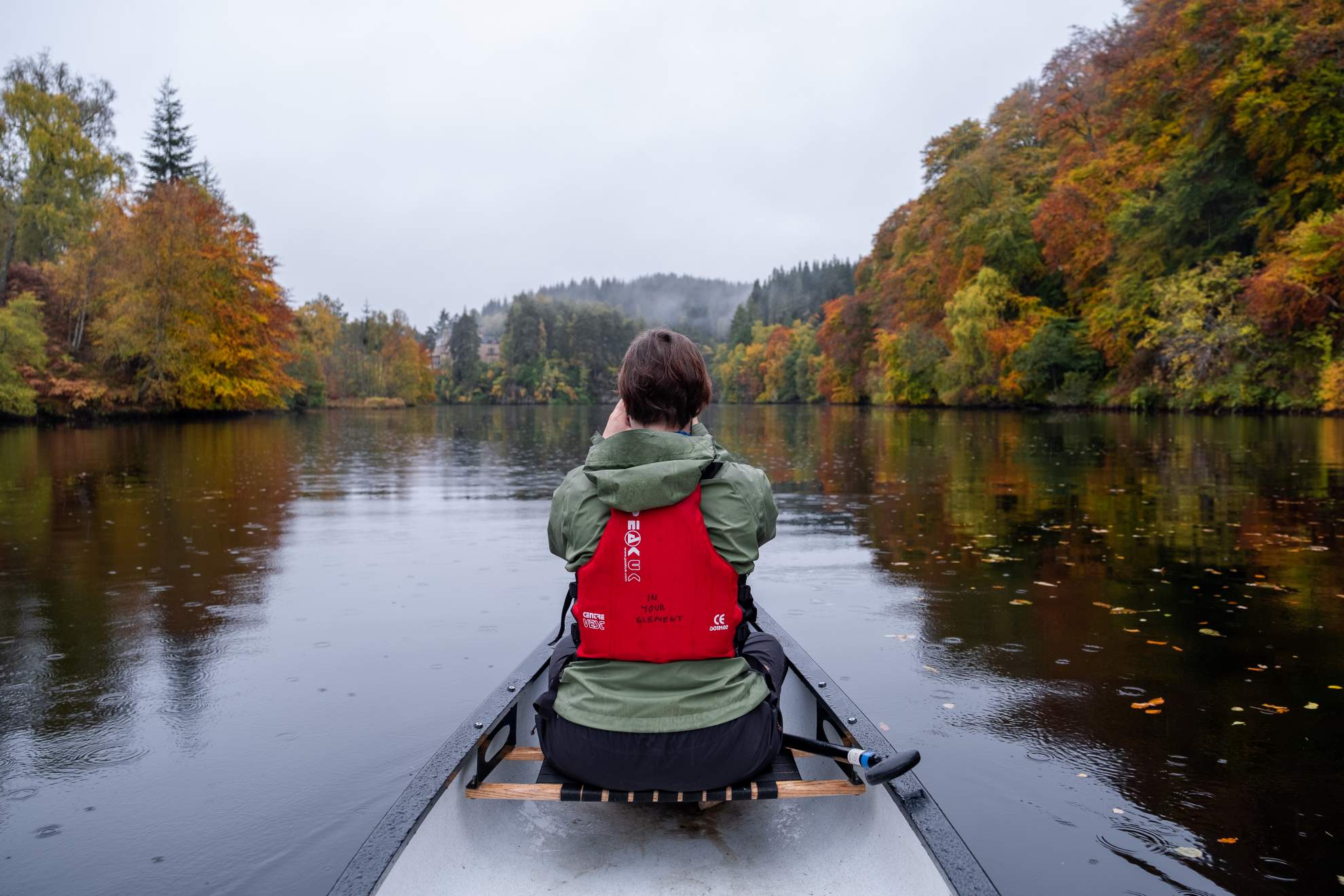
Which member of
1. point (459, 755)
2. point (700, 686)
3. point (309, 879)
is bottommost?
point (309, 879)

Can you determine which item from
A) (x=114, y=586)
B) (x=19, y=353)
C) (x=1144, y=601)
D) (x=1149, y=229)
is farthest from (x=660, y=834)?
(x=1149, y=229)

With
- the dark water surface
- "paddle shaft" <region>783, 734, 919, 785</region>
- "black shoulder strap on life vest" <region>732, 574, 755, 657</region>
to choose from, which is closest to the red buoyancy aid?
"black shoulder strap on life vest" <region>732, 574, 755, 657</region>

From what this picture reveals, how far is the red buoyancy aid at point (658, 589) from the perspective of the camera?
7.77 ft

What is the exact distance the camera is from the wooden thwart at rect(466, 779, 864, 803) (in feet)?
7.85

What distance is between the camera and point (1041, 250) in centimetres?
4391

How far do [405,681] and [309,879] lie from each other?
77.1 inches

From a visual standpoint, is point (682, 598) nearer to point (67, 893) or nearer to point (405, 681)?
point (67, 893)

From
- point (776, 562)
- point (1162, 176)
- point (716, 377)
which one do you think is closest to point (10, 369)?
point (776, 562)

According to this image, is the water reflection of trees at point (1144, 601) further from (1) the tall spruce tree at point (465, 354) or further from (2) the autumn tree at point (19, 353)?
(1) the tall spruce tree at point (465, 354)

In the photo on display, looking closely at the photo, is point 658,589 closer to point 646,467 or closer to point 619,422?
point 646,467

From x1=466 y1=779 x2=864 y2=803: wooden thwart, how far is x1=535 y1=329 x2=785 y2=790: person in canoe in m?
0.03

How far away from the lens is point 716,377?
131500mm

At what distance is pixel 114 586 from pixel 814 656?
5722mm

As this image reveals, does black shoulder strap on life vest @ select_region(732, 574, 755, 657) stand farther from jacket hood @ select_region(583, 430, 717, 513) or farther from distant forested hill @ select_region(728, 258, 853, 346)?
distant forested hill @ select_region(728, 258, 853, 346)
